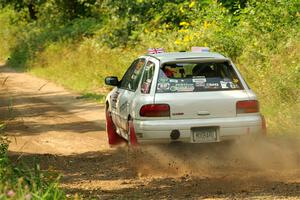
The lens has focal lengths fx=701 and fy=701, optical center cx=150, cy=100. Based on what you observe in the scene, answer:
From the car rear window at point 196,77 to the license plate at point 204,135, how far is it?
0.56 meters

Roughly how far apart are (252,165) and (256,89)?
16.5 ft

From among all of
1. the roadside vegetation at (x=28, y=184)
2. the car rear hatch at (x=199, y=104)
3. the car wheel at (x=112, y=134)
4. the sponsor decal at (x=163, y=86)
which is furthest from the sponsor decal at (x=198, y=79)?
the roadside vegetation at (x=28, y=184)

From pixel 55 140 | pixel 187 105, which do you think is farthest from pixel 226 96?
pixel 55 140

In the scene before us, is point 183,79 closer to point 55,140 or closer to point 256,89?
point 55,140

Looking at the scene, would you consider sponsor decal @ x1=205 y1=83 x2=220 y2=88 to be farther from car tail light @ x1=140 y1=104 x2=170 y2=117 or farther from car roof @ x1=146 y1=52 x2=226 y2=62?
car tail light @ x1=140 y1=104 x2=170 y2=117

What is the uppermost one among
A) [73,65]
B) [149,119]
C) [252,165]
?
[149,119]

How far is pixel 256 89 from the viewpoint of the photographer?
46.7ft

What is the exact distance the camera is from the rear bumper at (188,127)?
9.12 meters

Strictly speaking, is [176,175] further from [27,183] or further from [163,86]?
[27,183]

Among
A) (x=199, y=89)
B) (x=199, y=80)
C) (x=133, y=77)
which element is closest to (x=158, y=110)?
(x=199, y=89)

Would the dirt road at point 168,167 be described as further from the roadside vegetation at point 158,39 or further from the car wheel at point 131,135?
the roadside vegetation at point 158,39

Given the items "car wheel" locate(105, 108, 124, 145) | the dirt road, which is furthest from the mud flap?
the dirt road

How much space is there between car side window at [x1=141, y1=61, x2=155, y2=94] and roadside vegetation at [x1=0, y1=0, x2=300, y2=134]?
3.00 metres

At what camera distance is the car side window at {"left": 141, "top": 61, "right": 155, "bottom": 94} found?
956cm
